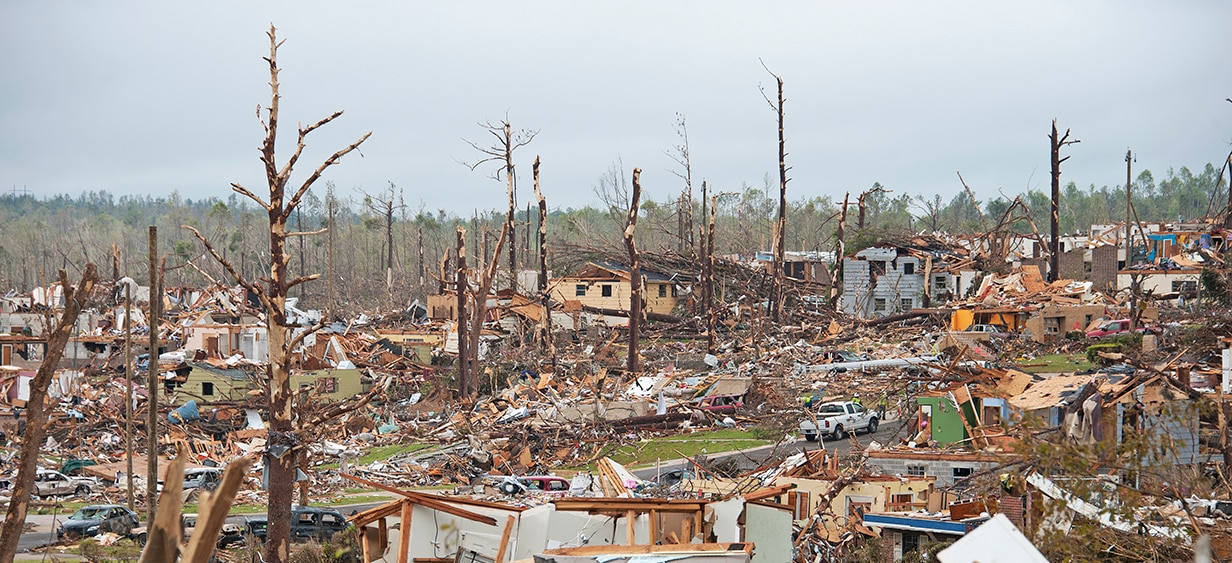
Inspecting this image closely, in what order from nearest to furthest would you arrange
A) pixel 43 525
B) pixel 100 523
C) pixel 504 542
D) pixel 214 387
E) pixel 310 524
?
pixel 504 542, pixel 310 524, pixel 100 523, pixel 43 525, pixel 214 387

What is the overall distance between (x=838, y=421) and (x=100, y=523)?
15.6m

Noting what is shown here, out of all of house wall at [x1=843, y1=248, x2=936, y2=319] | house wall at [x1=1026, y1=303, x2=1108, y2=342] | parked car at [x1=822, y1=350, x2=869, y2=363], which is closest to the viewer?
parked car at [x1=822, y1=350, x2=869, y2=363]

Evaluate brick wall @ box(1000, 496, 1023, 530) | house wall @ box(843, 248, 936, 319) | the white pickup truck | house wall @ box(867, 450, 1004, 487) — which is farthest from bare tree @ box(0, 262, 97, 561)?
house wall @ box(843, 248, 936, 319)

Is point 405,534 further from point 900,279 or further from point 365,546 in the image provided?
point 900,279

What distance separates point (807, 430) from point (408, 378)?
614 inches

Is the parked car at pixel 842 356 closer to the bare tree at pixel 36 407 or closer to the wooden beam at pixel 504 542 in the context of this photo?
the wooden beam at pixel 504 542

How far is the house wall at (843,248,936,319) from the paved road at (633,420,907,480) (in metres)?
17.4

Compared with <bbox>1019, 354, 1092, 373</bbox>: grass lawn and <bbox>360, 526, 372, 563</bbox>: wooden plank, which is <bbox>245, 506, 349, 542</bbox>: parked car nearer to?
<bbox>360, 526, 372, 563</bbox>: wooden plank

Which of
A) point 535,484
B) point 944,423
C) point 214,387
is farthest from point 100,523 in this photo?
point 944,423

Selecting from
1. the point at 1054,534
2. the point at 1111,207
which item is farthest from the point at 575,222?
the point at 1111,207

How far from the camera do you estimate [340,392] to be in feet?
117

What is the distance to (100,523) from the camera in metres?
20.5

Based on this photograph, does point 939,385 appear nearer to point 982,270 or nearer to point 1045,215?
point 982,270

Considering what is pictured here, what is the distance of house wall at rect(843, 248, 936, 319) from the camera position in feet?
144
